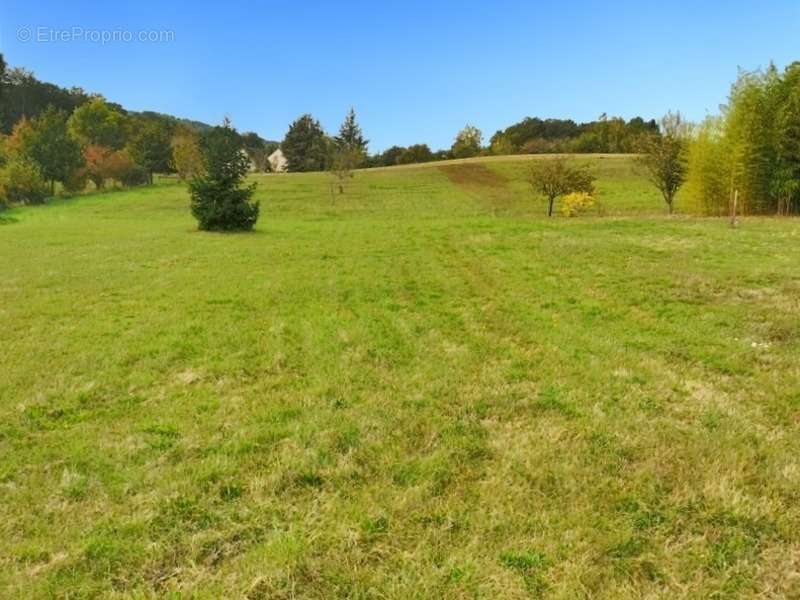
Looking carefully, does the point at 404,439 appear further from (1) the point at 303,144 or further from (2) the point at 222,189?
(1) the point at 303,144

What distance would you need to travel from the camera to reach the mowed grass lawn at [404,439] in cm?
244

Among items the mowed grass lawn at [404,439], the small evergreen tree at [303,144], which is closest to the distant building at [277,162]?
the small evergreen tree at [303,144]

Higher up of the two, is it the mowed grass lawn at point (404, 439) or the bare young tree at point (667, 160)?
the bare young tree at point (667, 160)

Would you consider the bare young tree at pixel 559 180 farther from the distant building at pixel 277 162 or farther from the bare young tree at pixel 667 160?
the distant building at pixel 277 162

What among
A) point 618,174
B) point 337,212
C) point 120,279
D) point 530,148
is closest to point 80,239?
point 120,279

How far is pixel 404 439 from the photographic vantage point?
145 inches

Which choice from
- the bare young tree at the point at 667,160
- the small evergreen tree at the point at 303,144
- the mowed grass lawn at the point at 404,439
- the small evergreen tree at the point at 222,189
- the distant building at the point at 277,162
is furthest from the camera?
the distant building at the point at 277,162

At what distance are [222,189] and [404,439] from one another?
18399 millimetres

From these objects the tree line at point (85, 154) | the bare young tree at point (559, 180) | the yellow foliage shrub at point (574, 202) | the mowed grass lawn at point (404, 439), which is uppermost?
the tree line at point (85, 154)

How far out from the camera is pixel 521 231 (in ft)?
58.3

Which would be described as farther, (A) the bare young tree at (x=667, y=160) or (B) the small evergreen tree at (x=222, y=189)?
(A) the bare young tree at (x=667, y=160)

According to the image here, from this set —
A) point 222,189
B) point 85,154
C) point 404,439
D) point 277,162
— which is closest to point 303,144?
point 277,162

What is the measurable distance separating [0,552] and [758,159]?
25.9 metres

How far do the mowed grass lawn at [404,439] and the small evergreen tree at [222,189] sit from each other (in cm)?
1100
